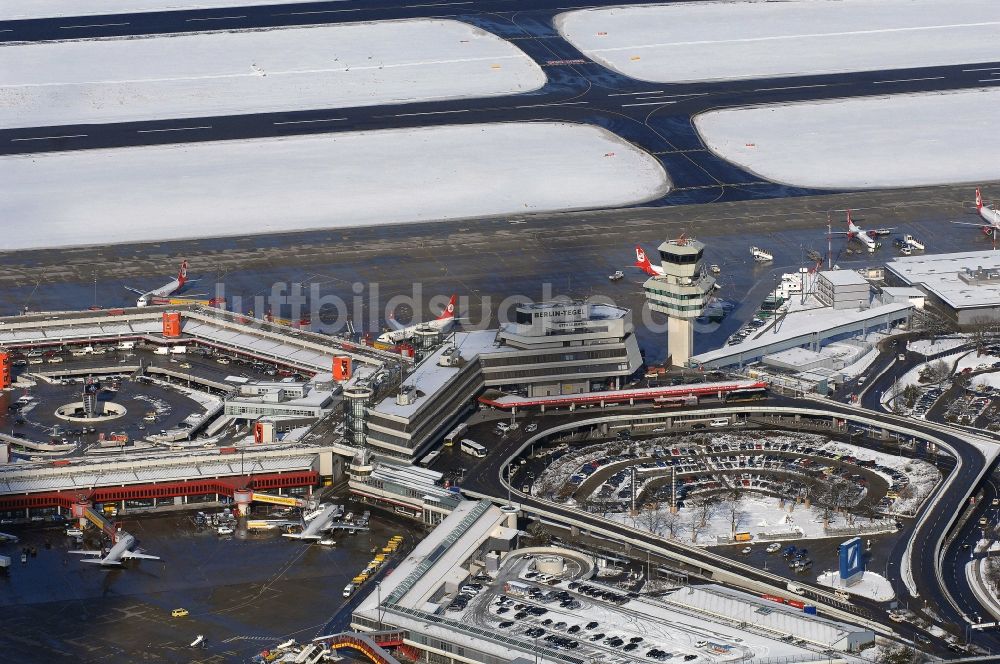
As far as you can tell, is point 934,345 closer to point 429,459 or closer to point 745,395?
point 745,395

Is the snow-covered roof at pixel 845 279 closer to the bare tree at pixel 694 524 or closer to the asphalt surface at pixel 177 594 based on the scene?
the bare tree at pixel 694 524

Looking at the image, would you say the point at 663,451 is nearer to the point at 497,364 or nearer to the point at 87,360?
the point at 497,364

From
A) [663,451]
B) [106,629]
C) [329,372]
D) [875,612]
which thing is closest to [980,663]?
[875,612]

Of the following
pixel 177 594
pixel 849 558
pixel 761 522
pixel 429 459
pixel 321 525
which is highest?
pixel 849 558

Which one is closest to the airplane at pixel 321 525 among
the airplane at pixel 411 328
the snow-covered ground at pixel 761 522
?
the snow-covered ground at pixel 761 522

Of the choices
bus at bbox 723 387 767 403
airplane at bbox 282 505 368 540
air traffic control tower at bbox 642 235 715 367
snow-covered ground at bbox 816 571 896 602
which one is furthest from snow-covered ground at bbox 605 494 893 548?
air traffic control tower at bbox 642 235 715 367

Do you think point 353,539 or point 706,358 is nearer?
point 353,539

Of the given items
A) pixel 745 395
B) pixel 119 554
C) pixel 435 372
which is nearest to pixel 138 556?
pixel 119 554

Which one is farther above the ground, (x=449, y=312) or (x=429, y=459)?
(x=449, y=312)
